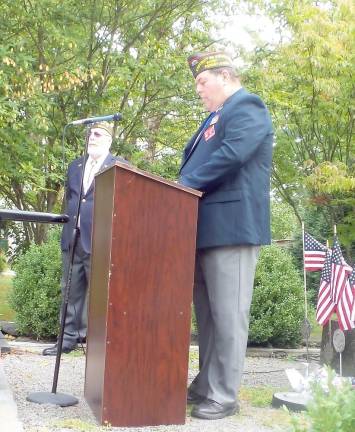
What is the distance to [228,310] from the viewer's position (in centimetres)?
410

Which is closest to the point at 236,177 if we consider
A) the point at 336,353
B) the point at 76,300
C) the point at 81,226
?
the point at 336,353

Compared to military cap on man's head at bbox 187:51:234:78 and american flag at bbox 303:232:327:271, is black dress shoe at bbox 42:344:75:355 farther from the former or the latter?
military cap on man's head at bbox 187:51:234:78

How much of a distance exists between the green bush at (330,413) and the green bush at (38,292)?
5.41 meters

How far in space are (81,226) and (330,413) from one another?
14.9 ft

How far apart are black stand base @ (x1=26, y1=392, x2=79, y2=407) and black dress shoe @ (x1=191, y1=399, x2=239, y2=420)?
2.37 ft

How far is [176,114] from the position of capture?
1234 centimetres

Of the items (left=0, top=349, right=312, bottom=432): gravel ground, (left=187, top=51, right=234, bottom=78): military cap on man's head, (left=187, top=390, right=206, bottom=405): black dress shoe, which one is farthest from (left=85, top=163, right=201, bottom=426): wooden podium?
(left=187, top=51, right=234, bottom=78): military cap on man's head

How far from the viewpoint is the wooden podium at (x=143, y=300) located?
371 cm

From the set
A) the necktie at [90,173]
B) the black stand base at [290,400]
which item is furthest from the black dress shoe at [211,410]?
the necktie at [90,173]

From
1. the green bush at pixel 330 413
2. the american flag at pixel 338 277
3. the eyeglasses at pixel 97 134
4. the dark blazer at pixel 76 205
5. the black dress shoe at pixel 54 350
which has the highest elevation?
the eyeglasses at pixel 97 134

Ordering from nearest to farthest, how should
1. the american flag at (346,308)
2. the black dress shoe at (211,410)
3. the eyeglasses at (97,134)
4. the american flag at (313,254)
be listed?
the black dress shoe at (211,410) → the american flag at (346,308) → the american flag at (313,254) → the eyeglasses at (97,134)

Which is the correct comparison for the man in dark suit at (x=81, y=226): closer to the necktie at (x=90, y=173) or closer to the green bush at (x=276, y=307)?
the necktie at (x=90, y=173)

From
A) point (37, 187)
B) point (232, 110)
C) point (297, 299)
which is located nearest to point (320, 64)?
point (297, 299)

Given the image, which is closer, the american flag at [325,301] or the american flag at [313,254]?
the american flag at [325,301]
